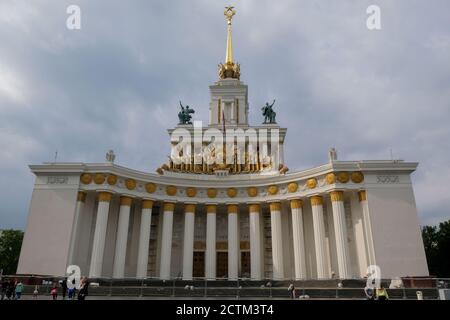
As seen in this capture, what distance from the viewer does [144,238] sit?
90.6 feet

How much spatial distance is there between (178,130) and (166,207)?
11.5 meters

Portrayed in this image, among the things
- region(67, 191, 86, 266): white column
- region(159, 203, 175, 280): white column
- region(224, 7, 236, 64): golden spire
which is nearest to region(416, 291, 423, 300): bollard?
region(159, 203, 175, 280): white column

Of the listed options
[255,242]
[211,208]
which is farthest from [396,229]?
[211,208]

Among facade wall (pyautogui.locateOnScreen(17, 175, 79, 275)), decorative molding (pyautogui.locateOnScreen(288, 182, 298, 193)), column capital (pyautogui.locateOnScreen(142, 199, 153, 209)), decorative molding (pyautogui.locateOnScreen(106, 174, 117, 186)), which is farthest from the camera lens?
column capital (pyautogui.locateOnScreen(142, 199, 153, 209))

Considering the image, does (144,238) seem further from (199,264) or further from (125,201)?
(199,264)

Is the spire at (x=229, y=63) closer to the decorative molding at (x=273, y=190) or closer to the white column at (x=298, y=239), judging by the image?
the decorative molding at (x=273, y=190)

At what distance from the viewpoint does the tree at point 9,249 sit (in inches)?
1797

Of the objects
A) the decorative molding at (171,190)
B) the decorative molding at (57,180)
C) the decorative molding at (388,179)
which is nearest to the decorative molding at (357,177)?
the decorative molding at (388,179)

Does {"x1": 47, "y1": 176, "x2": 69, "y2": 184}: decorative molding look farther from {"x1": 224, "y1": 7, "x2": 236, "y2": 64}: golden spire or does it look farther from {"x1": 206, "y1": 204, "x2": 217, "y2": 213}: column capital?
{"x1": 224, "y1": 7, "x2": 236, "y2": 64}: golden spire

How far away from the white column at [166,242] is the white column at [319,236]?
1202 centimetres

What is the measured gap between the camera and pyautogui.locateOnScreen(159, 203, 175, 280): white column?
89.0 feet

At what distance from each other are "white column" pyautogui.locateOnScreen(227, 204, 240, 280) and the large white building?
91mm

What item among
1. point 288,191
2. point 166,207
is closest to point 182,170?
point 166,207

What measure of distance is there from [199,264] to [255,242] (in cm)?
554
